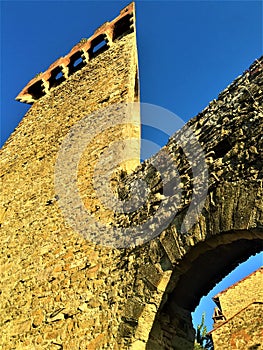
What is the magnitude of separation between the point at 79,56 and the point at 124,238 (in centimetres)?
650

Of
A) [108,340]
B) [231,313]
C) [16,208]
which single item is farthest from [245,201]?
[231,313]

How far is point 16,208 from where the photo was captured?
685 cm

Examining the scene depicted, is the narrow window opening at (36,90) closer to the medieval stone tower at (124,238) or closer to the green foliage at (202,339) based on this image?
the medieval stone tower at (124,238)

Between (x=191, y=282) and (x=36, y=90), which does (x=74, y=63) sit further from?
(x=191, y=282)

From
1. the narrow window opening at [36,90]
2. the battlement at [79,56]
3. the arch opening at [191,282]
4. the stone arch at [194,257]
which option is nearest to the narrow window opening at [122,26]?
the battlement at [79,56]

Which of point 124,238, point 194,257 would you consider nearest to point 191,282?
point 194,257

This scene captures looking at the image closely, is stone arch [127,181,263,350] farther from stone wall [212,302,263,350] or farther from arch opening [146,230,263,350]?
stone wall [212,302,263,350]

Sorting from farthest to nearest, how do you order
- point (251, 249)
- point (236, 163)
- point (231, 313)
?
point (231, 313)
point (251, 249)
point (236, 163)

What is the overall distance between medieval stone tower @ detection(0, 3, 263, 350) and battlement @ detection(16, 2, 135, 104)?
7.61ft

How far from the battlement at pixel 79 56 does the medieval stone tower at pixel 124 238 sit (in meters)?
2.32

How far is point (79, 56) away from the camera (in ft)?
32.1

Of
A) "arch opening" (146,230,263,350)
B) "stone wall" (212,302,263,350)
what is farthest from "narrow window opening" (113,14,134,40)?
"stone wall" (212,302,263,350)

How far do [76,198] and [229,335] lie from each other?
23.1 feet

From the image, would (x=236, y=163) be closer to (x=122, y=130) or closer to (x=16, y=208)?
(x=122, y=130)
